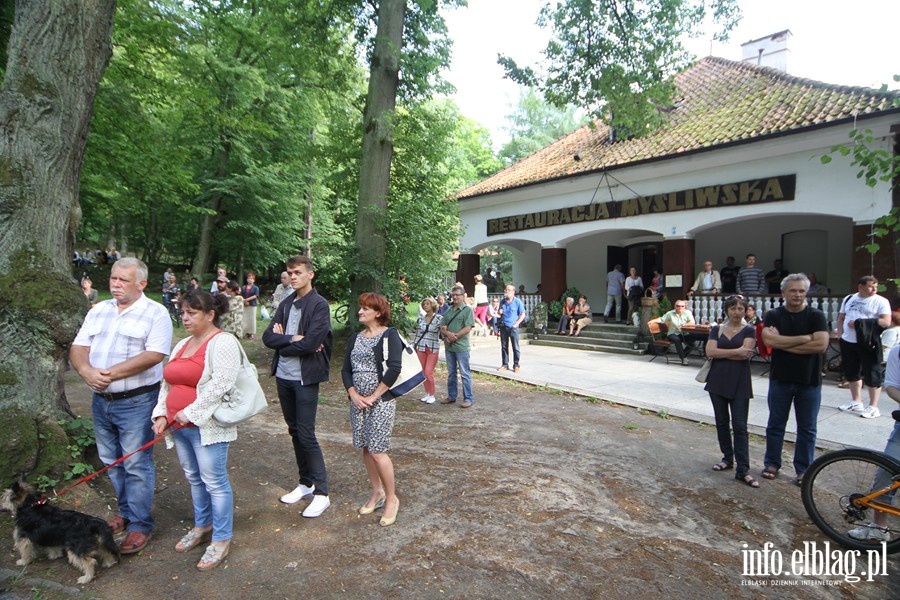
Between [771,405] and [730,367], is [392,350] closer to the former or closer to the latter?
[730,367]

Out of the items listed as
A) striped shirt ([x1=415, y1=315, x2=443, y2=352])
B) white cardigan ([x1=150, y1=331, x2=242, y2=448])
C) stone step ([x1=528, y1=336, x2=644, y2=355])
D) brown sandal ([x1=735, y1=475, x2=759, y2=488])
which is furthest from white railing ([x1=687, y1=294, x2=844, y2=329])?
white cardigan ([x1=150, y1=331, x2=242, y2=448])

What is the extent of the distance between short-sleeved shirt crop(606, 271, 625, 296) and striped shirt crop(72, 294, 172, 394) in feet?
46.6

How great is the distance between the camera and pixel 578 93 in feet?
Result: 31.8

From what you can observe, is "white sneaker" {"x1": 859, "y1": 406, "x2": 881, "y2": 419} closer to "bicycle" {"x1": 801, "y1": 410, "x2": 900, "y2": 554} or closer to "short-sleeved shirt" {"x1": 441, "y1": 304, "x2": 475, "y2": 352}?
"bicycle" {"x1": 801, "y1": 410, "x2": 900, "y2": 554}

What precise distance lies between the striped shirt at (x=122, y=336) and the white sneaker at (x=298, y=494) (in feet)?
4.71

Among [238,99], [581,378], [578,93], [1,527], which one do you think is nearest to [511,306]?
[581,378]

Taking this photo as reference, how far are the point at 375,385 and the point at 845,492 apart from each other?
11.7ft

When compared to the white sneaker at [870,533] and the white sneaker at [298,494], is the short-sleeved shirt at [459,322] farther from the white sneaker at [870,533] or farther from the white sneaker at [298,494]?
the white sneaker at [870,533]

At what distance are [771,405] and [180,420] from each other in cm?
488

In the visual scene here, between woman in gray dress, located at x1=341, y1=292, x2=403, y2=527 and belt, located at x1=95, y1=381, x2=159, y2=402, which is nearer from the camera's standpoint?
belt, located at x1=95, y1=381, x2=159, y2=402

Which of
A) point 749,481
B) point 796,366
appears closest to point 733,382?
point 796,366

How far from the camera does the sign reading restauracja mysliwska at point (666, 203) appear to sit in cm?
1112

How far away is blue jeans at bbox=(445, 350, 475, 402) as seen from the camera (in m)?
7.45

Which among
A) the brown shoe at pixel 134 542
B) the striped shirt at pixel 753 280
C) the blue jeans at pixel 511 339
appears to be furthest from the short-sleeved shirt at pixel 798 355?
the striped shirt at pixel 753 280
